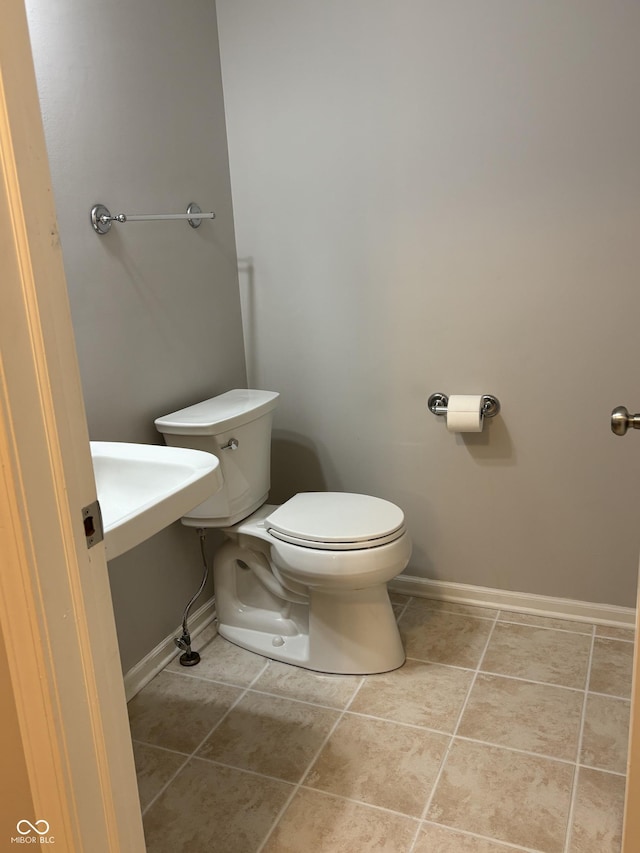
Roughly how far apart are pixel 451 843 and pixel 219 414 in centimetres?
125

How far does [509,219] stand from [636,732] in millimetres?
1541

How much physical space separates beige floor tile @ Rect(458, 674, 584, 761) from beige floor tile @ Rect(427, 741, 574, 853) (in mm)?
50

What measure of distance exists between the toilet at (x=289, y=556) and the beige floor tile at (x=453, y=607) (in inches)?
14.1

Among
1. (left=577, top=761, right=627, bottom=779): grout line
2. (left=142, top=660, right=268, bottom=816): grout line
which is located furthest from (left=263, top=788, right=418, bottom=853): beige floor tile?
(left=577, top=761, right=627, bottom=779): grout line

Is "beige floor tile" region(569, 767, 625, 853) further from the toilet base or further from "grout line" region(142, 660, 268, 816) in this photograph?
"grout line" region(142, 660, 268, 816)

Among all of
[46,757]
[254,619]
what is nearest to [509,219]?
[254,619]

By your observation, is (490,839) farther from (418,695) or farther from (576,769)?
(418,695)

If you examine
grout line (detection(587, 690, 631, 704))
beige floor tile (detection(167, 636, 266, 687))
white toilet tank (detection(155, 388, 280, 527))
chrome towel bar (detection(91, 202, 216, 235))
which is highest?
chrome towel bar (detection(91, 202, 216, 235))

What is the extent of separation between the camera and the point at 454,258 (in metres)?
2.31

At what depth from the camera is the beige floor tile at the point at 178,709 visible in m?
1.98

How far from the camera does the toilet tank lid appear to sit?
2.08 metres

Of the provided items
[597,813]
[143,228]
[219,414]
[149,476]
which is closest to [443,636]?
[597,813]

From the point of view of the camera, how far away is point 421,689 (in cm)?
212

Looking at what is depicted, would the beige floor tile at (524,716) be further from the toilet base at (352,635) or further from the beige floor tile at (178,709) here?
the beige floor tile at (178,709)
